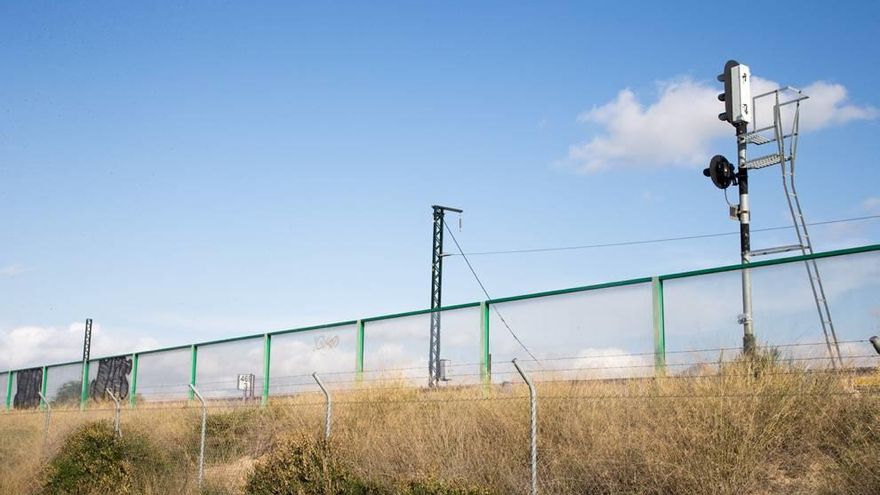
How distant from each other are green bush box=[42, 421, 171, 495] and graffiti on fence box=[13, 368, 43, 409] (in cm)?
1372

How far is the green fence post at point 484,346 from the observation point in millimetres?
11711

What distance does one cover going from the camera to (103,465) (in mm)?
14992

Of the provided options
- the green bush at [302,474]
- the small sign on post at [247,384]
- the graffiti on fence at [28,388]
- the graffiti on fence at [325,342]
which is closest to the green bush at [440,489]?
the green bush at [302,474]

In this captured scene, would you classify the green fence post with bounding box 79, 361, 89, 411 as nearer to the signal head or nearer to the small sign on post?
the small sign on post

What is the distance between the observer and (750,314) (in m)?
9.28

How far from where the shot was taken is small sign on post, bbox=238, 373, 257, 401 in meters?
16.9

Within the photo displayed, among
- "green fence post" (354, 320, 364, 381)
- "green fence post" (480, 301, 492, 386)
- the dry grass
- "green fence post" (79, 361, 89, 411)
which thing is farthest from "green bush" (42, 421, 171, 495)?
"green fence post" (79, 361, 89, 411)

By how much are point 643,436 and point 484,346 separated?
391 centimetres

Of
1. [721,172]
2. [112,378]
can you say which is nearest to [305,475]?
[721,172]

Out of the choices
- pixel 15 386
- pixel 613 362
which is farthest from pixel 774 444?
pixel 15 386

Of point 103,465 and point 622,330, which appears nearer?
point 622,330

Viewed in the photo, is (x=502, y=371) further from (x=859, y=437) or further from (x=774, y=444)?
(x=859, y=437)

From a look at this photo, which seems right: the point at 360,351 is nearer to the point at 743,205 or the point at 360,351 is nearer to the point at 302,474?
the point at 302,474

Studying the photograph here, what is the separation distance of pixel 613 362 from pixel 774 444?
2276 millimetres
